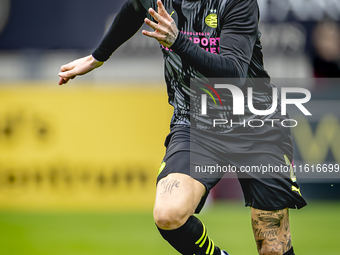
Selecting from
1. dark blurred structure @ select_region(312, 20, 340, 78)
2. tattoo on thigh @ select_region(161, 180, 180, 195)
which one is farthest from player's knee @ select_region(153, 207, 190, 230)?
dark blurred structure @ select_region(312, 20, 340, 78)

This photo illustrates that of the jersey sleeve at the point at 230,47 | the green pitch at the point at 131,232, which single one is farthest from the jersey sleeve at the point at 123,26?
the green pitch at the point at 131,232

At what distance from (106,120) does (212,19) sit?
4.03 metres

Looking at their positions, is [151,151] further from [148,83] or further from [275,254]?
[275,254]

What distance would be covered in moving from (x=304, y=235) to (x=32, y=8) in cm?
472

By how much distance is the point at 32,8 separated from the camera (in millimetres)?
7188

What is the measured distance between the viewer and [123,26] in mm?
3189

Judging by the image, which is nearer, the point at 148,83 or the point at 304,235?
the point at 304,235

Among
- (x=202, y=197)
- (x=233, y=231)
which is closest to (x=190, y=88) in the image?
(x=202, y=197)

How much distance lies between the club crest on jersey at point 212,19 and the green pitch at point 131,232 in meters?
2.47

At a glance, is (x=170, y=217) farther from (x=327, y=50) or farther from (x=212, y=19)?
(x=327, y=50)

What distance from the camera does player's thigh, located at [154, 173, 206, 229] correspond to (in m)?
2.52

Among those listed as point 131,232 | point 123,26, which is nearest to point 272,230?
point 123,26

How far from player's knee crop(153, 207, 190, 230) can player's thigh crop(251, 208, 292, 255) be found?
0.61 m

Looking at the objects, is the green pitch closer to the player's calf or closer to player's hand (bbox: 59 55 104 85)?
player's hand (bbox: 59 55 104 85)
